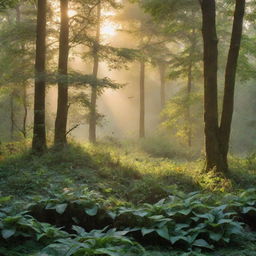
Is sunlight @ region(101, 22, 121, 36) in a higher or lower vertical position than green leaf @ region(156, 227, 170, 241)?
higher

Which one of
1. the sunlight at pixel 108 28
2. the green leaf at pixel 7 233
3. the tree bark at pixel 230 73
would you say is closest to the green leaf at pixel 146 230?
the green leaf at pixel 7 233

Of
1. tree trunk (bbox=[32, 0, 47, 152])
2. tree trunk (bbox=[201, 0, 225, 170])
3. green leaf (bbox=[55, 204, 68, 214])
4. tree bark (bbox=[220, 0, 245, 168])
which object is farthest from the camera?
tree trunk (bbox=[32, 0, 47, 152])

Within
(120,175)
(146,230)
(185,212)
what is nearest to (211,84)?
(120,175)

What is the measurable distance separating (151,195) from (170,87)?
131ft

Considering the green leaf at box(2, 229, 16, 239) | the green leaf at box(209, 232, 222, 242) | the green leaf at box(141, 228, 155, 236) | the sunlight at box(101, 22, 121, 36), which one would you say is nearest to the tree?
the green leaf at box(209, 232, 222, 242)

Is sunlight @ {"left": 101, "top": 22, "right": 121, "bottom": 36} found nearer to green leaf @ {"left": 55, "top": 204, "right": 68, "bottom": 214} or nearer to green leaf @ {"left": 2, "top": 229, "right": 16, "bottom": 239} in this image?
green leaf @ {"left": 55, "top": 204, "right": 68, "bottom": 214}

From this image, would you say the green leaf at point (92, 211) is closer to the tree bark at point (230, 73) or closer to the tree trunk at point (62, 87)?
the tree bark at point (230, 73)

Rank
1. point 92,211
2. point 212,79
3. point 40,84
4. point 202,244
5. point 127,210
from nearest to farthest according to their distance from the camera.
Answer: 1. point 202,244
2. point 127,210
3. point 92,211
4. point 212,79
5. point 40,84

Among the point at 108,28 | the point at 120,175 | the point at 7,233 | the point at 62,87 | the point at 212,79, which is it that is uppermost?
the point at 108,28

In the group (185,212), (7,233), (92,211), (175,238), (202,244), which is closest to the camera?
(7,233)

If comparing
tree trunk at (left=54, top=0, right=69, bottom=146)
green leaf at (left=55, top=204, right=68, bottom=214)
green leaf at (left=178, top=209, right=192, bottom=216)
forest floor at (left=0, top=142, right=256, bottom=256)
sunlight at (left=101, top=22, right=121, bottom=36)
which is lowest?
forest floor at (left=0, top=142, right=256, bottom=256)

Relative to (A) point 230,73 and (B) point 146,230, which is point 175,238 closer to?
(B) point 146,230

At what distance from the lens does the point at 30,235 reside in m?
4.43


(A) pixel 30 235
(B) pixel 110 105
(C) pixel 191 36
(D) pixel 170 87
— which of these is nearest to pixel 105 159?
(A) pixel 30 235
